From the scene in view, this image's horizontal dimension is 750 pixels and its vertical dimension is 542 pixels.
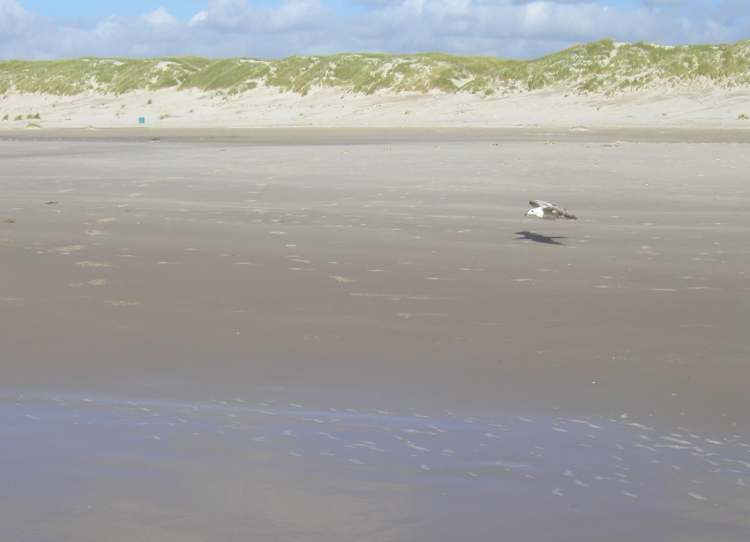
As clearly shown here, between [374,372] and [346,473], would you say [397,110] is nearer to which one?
[374,372]

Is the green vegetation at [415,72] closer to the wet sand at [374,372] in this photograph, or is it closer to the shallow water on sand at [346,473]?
the wet sand at [374,372]

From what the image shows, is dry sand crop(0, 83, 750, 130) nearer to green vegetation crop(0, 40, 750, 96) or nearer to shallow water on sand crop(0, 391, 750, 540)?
green vegetation crop(0, 40, 750, 96)

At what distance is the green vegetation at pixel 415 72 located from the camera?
46875 millimetres

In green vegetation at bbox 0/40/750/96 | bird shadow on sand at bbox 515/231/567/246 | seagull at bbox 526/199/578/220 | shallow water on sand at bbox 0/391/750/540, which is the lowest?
shallow water on sand at bbox 0/391/750/540

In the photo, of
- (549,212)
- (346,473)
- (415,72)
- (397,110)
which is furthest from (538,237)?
(415,72)


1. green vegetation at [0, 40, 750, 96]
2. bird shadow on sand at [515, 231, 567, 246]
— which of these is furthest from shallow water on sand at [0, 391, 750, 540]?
green vegetation at [0, 40, 750, 96]

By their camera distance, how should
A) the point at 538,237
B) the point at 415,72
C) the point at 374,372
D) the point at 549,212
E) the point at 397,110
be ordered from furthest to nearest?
the point at 415,72 → the point at 397,110 → the point at 549,212 → the point at 538,237 → the point at 374,372

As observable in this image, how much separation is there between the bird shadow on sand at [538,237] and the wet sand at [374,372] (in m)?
0.03

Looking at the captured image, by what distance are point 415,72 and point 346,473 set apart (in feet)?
173

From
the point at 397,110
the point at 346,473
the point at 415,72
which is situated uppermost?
the point at 415,72

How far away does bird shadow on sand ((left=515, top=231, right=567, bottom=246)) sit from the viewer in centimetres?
1012

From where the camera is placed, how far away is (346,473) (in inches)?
164

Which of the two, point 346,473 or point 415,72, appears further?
point 415,72

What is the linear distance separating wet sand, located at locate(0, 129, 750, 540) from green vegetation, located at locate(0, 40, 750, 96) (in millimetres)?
35604
